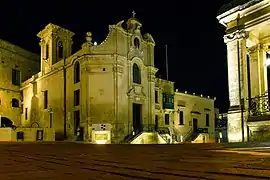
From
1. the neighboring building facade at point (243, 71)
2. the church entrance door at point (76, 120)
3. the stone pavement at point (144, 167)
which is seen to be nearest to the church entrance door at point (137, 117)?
the church entrance door at point (76, 120)

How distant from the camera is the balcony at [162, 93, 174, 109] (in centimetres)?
3434

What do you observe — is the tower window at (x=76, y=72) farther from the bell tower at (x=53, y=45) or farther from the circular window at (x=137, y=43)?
the circular window at (x=137, y=43)

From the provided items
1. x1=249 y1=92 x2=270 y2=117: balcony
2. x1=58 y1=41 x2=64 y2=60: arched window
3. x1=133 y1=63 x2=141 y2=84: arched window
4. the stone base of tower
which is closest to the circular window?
x1=133 y1=63 x2=141 y2=84: arched window

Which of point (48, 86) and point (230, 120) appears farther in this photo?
point (48, 86)

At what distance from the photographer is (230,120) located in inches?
441

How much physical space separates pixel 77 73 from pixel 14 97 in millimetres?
11445

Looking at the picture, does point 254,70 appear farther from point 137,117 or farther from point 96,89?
point 137,117

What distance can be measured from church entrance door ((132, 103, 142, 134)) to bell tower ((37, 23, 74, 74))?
921 cm

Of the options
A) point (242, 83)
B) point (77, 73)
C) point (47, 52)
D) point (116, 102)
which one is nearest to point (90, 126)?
point (116, 102)

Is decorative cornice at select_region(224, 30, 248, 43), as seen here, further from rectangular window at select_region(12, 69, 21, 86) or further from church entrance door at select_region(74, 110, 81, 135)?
rectangular window at select_region(12, 69, 21, 86)

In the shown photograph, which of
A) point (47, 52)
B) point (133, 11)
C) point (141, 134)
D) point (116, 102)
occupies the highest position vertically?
point (133, 11)

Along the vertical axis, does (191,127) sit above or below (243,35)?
below

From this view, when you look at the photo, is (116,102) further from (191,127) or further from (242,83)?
(242,83)

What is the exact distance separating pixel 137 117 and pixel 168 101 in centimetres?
665
